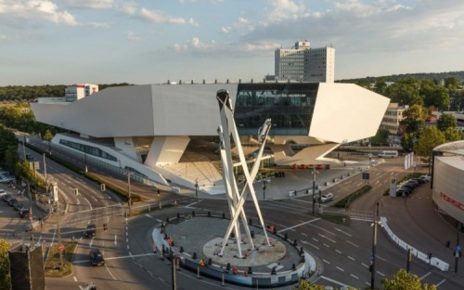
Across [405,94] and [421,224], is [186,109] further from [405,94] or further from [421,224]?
[405,94]

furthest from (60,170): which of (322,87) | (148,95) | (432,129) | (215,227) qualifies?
(432,129)

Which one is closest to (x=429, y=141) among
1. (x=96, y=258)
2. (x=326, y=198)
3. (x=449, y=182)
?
(x=326, y=198)

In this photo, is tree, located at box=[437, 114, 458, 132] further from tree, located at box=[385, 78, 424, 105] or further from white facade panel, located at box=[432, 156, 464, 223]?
white facade panel, located at box=[432, 156, 464, 223]

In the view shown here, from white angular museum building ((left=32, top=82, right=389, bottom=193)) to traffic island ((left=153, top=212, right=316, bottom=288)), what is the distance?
1931cm

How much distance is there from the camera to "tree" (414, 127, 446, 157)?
Answer: 71.6 meters

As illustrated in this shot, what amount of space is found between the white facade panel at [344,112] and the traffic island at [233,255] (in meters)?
26.5

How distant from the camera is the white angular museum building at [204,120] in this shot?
6206 cm

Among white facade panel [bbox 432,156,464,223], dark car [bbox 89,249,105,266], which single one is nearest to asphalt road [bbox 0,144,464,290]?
dark car [bbox 89,249,105,266]

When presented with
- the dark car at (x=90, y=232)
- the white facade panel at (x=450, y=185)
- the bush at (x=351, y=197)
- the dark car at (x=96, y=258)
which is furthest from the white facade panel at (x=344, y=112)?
the dark car at (x=96, y=258)

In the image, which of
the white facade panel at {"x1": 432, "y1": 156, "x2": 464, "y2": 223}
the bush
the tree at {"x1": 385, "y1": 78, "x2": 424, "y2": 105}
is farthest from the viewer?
the tree at {"x1": 385, "y1": 78, "x2": 424, "y2": 105}

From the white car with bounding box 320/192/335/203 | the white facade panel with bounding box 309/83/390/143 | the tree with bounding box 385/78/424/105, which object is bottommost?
the white car with bounding box 320/192/335/203

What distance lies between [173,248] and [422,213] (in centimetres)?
2905

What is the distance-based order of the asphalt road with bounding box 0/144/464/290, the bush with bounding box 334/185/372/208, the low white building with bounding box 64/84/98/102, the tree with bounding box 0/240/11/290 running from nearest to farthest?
the tree with bounding box 0/240/11/290 → the asphalt road with bounding box 0/144/464/290 → the bush with bounding box 334/185/372/208 → the low white building with bounding box 64/84/98/102

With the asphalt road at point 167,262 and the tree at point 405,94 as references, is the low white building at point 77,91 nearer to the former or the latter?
the asphalt road at point 167,262
